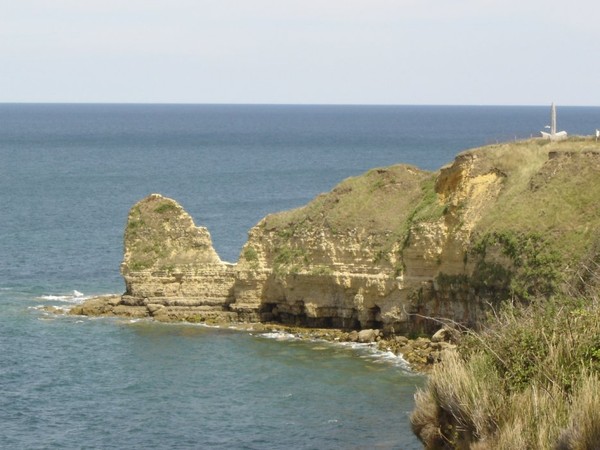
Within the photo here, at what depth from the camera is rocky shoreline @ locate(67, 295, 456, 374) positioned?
50.4m

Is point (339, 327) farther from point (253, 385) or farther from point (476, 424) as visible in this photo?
point (476, 424)

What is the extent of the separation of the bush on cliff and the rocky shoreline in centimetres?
1312

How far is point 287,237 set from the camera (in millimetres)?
60906

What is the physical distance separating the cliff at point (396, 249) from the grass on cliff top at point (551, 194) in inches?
2.1

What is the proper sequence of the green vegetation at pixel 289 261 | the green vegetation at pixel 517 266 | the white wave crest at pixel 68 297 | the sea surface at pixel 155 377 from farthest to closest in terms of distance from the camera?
the white wave crest at pixel 68 297 → the green vegetation at pixel 289 261 → the green vegetation at pixel 517 266 → the sea surface at pixel 155 377

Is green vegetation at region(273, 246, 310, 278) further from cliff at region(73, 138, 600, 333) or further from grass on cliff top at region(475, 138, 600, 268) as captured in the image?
grass on cliff top at region(475, 138, 600, 268)

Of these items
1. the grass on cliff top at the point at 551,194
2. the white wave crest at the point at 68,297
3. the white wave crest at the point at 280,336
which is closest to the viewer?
the grass on cliff top at the point at 551,194

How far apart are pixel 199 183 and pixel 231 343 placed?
79.4 meters

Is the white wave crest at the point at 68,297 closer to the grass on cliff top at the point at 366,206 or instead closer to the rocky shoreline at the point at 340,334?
the rocky shoreline at the point at 340,334

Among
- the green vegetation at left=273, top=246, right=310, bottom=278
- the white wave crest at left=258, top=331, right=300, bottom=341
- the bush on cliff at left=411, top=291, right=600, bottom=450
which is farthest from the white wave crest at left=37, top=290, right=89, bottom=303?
the bush on cliff at left=411, top=291, right=600, bottom=450

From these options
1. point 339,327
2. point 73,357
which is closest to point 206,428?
point 73,357

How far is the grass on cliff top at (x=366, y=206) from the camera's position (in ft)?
193

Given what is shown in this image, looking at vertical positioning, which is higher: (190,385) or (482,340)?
(482,340)

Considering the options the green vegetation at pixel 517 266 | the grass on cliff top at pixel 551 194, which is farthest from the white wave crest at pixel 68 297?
the grass on cliff top at pixel 551 194
